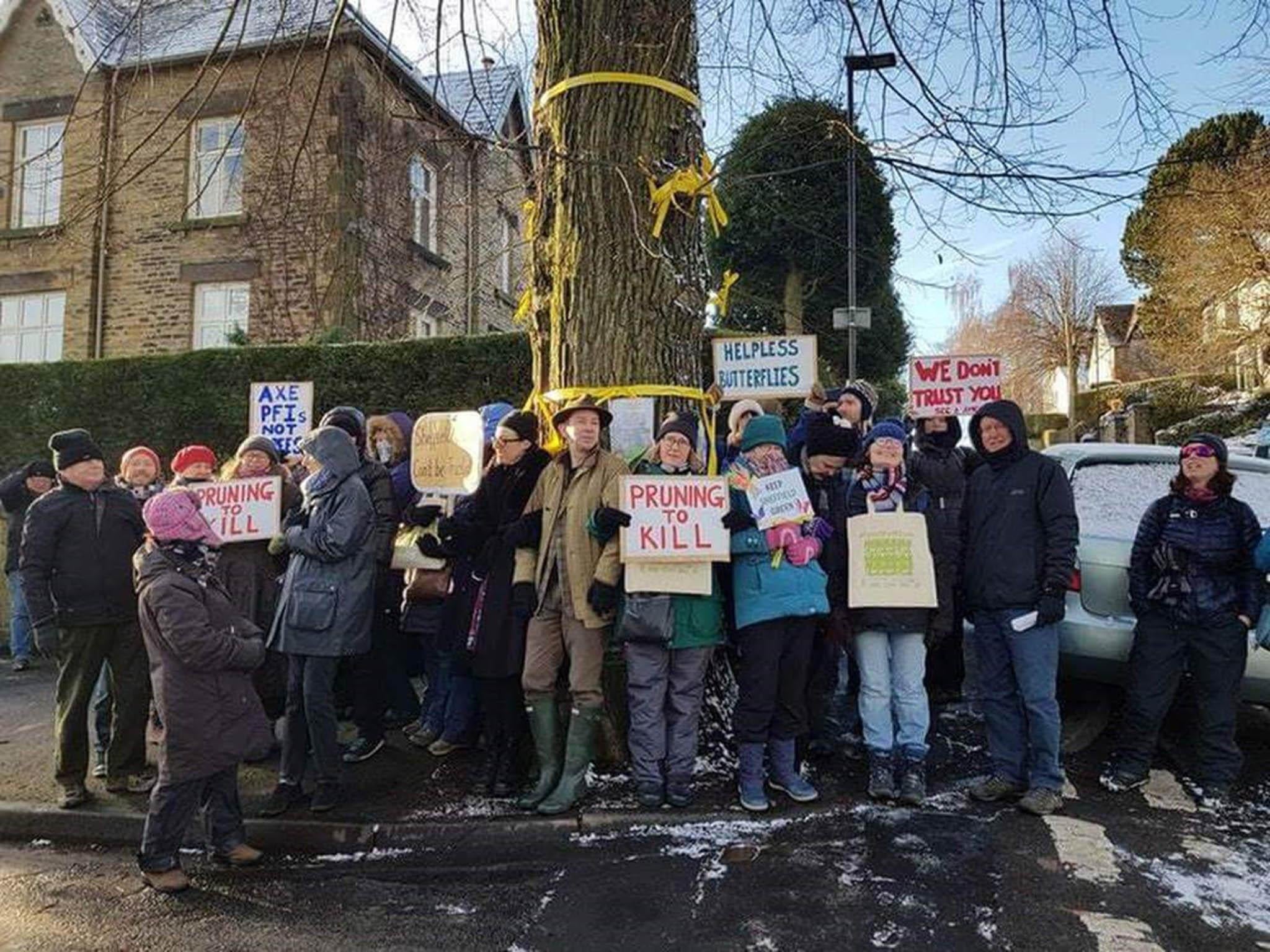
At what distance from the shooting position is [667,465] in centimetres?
460

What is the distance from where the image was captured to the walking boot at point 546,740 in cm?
457

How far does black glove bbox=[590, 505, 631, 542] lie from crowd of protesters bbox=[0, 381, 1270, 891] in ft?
0.05

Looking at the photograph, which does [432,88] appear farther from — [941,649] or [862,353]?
[862,353]

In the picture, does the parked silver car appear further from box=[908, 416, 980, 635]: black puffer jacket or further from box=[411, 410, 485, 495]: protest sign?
box=[411, 410, 485, 495]: protest sign

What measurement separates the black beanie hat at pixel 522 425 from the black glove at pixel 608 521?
70cm

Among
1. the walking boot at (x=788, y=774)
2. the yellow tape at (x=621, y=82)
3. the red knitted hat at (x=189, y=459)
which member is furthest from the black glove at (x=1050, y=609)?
the red knitted hat at (x=189, y=459)

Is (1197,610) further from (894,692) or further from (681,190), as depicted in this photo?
(681,190)

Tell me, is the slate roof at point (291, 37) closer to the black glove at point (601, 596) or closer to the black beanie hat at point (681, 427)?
the black beanie hat at point (681, 427)

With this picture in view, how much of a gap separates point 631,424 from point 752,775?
1976 mm

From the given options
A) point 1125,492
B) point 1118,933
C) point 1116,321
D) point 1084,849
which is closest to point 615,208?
point 1125,492

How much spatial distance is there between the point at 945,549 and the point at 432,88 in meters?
4.40

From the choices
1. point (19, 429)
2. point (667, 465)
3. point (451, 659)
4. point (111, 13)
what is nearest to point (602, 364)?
point (667, 465)

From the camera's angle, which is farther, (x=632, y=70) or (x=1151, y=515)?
(x=632, y=70)

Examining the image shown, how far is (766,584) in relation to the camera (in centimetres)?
446
